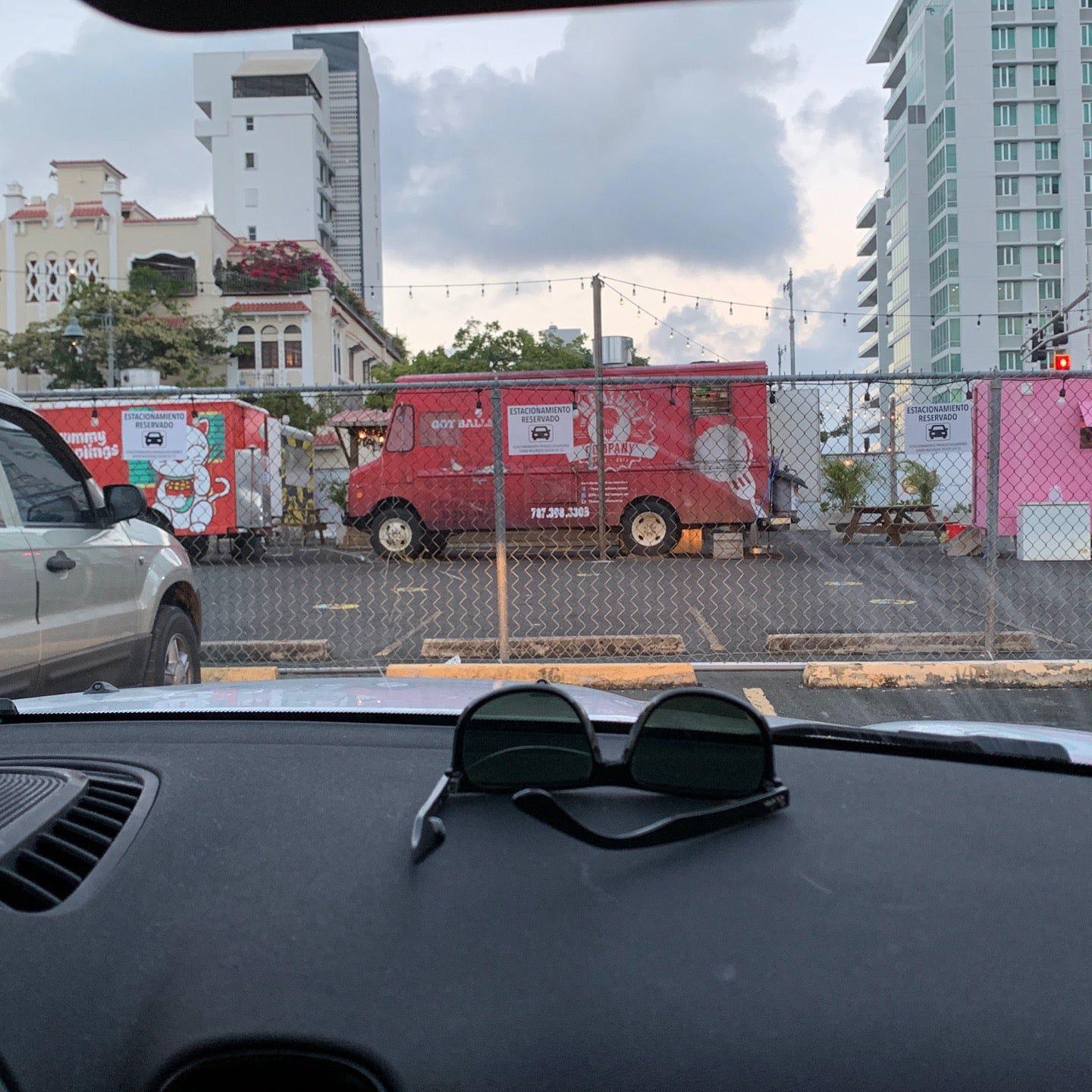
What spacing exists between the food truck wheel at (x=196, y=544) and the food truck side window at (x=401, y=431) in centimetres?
309

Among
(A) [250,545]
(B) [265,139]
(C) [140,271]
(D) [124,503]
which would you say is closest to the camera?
(D) [124,503]

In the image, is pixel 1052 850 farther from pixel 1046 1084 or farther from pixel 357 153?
pixel 357 153

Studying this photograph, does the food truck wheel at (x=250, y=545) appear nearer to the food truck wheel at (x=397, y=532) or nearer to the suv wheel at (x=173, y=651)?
the food truck wheel at (x=397, y=532)

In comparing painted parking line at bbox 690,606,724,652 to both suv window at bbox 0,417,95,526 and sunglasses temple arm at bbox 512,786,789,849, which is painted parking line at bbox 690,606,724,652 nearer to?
suv window at bbox 0,417,95,526

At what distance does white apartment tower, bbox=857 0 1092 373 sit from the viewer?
237ft

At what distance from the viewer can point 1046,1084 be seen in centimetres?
125

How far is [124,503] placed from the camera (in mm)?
5273

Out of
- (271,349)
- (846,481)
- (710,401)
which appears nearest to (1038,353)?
(846,481)

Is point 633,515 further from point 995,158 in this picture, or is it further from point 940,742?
point 995,158

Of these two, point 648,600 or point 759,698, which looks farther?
point 648,600

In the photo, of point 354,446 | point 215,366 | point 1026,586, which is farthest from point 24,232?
point 1026,586

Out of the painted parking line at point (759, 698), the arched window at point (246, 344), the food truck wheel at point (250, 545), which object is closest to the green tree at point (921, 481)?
the painted parking line at point (759, 698)

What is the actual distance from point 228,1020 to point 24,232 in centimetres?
5918

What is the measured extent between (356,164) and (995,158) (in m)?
48.1
